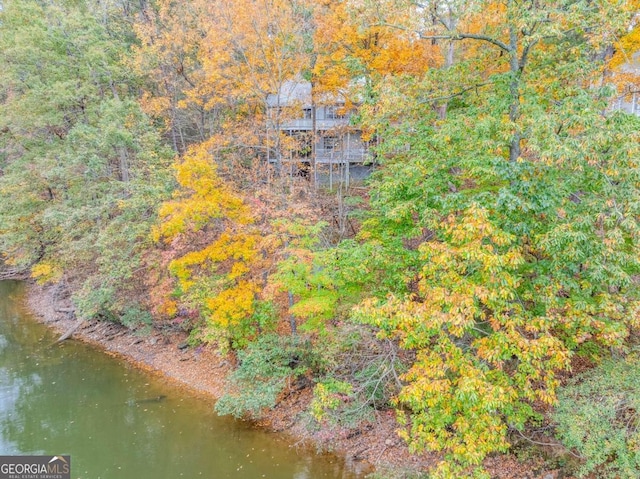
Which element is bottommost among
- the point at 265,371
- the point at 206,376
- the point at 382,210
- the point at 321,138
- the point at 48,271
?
the point at 206,376

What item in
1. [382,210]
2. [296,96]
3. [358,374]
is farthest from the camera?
[296,96]

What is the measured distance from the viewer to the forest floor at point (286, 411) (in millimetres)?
9273

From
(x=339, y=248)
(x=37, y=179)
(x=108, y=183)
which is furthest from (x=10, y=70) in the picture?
(x=339, y=248)

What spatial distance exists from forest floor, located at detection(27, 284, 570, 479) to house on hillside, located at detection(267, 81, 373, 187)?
9179mm

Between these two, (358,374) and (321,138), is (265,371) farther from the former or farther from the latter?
(321,138)

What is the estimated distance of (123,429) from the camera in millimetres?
12164

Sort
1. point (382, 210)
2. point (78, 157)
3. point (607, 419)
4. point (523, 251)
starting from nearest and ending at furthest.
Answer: point (607, 419)
point (523, 251)
point (382, 210)
point (78, 157)

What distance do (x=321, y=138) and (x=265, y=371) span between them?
14.5 metres

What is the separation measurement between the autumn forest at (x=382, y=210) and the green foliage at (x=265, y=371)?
0.23ft

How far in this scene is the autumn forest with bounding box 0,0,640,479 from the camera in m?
7.33

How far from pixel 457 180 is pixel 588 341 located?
15.9ft

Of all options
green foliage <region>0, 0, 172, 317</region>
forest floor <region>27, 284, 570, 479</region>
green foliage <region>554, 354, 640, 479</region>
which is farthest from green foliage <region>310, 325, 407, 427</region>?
green foliage <region>0, 0, 172, 317</region>

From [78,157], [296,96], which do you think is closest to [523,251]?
[296,96]

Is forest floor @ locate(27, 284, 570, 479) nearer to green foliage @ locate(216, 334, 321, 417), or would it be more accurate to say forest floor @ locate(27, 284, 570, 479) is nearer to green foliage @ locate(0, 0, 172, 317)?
green foliage @ locate(216, 334, 321, 417)
